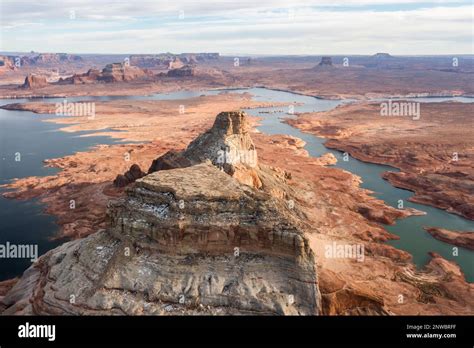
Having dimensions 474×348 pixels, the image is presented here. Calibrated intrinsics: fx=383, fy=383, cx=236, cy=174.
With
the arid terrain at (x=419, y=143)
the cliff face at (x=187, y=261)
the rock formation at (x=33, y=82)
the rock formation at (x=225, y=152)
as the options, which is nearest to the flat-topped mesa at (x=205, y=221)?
the cliff face at (x=187, y=261)

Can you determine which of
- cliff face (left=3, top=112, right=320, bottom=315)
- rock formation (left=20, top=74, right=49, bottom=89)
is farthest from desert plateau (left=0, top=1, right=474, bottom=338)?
rock formation (left=20, top=74, right=49, bottom=89)

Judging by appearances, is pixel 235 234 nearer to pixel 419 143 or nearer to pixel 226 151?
pixel 226 151

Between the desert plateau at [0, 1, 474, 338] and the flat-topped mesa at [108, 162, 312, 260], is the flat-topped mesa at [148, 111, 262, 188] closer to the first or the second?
the desert plateau at [0, 1, 474, 338]

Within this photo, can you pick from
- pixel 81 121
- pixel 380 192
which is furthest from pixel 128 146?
pixel 380 192

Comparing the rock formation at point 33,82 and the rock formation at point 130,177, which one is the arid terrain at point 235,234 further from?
the rock formation at point 33,82

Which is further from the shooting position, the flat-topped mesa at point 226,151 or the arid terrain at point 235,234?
the flat-topped mesa at point 226,151

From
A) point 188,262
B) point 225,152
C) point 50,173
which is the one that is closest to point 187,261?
point 188,262

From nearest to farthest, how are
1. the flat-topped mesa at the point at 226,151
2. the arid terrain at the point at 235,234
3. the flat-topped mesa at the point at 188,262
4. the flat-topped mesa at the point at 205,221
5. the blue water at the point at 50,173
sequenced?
1. the flat-topped mesa at the point at 188,262
2. the arid terrain at the point at 235,234
3. the flat-topped mesa at the point at 205,221
4. the blue water at the point at 50,173
5. the flat-topped mesa at the point at 226,151
